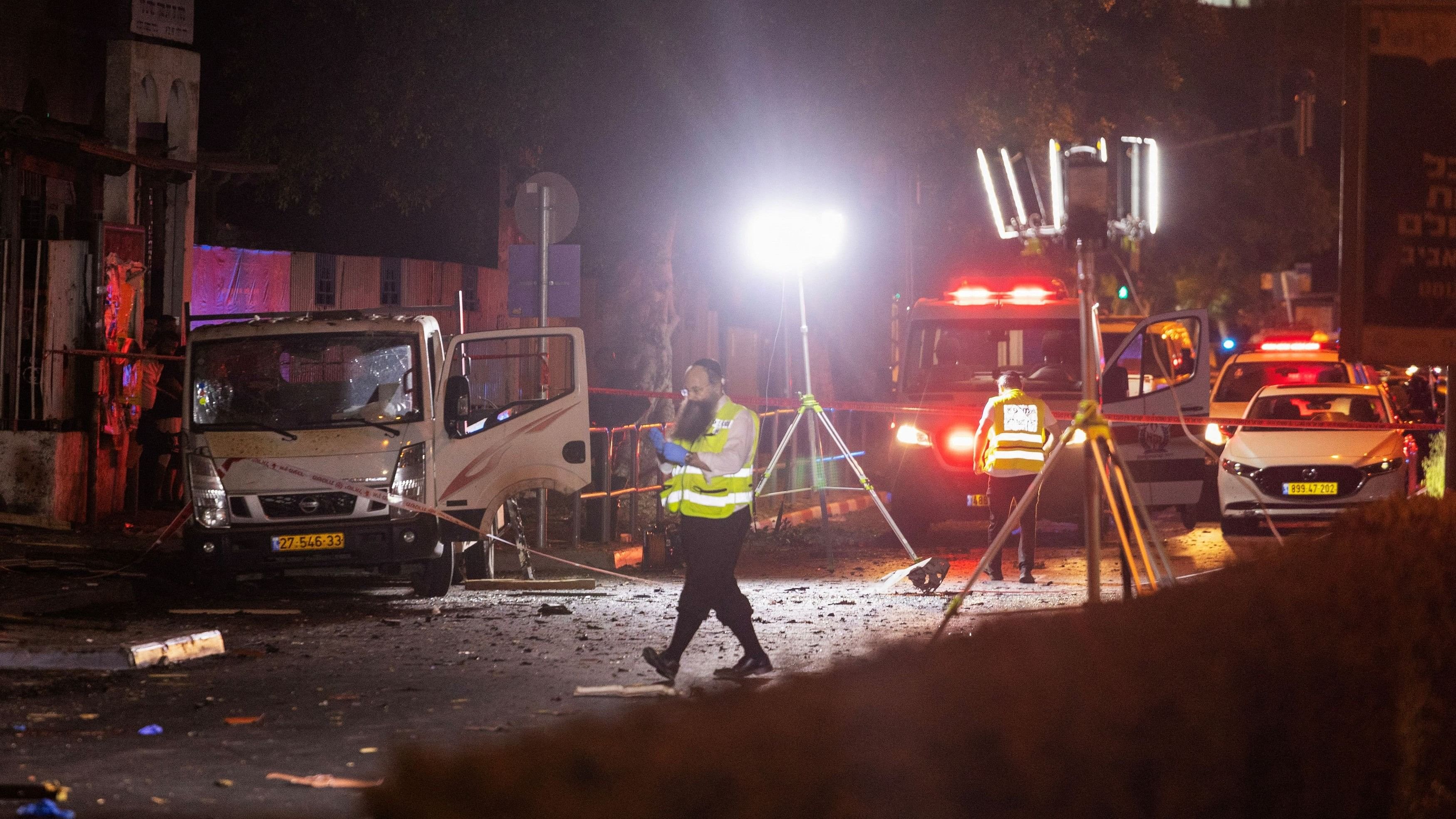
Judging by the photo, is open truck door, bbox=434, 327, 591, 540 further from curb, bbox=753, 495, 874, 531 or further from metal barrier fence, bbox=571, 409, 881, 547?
curb, bbox=753, 495, 874, 531

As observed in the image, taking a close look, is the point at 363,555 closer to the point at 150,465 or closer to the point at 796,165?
the point at 150,465

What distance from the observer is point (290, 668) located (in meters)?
9.54

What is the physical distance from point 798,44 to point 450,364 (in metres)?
7.77

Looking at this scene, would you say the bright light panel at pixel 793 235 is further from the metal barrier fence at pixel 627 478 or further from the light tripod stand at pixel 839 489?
the metal barrier fence at pixel 627 478

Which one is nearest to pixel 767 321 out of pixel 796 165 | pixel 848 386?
pixel 848 386

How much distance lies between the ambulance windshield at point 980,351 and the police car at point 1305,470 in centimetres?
186

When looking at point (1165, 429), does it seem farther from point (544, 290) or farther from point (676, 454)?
point (676, 454)

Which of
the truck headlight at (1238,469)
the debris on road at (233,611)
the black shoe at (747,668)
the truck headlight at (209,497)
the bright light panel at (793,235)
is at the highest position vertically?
the bright light panel at (793,235)

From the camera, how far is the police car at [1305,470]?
644 inches

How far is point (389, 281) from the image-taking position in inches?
978

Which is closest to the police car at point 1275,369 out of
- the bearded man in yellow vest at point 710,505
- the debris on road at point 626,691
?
the bearded man in yellow vest at point 710,505

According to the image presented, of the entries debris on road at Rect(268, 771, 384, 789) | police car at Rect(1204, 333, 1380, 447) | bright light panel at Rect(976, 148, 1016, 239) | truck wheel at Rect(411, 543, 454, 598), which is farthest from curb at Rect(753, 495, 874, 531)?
debris on road at Rect(268, 771, 384, 789)

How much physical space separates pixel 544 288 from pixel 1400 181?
7.98m

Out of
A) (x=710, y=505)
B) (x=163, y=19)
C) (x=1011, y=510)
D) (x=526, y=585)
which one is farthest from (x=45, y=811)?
(x=163, y=19)
